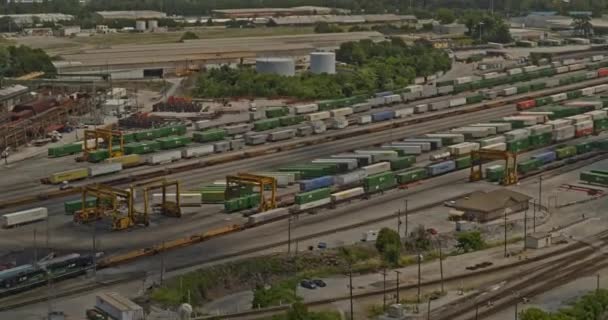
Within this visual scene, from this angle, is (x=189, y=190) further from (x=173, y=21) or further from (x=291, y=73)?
(x=173, y=21)

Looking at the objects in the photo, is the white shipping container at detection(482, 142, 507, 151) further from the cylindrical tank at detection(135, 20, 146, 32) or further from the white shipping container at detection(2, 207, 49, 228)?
the cylindrical tank at detection(135, 20, 146, 32)

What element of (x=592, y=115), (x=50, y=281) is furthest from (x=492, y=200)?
(x=592, y=115)

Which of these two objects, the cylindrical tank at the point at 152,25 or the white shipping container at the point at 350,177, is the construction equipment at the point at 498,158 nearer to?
the white shipping container at the point at 350,177

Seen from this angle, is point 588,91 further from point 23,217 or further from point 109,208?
point 23,217

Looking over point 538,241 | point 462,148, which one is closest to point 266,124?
point 462,148

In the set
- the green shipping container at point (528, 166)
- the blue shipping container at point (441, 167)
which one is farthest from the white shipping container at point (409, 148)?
the green shipping container at point (528, 166)

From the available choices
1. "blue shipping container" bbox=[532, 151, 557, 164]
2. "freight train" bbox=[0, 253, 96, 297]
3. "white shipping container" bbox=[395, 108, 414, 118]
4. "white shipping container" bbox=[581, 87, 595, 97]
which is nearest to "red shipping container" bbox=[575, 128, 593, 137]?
"blue shipping container" bbox=[532, 151, 557, 164]
